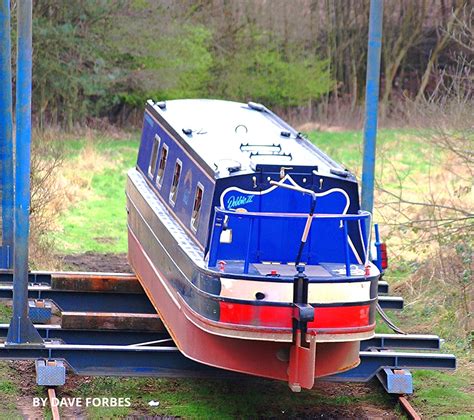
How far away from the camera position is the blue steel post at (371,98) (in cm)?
1430

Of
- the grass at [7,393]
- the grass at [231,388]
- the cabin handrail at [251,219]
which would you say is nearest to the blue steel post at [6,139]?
the grass at [7,393]

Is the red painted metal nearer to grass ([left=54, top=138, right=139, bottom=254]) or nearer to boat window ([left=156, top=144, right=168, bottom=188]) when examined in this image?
boat window ([left=156, top=144, right=168, bottom=188])

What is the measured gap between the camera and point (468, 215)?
16078 millimetres

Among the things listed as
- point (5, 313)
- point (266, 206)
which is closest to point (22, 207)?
point (266, 206)

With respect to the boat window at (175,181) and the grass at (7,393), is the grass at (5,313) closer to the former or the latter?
the grass at (7,393)

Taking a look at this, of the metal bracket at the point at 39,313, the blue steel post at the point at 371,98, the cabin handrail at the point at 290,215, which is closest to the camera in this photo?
the cabin handrail at the point at 290,215

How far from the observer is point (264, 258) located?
440 inches

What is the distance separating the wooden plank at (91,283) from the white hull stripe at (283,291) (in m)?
4.48

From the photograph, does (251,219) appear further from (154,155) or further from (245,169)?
(154,155)

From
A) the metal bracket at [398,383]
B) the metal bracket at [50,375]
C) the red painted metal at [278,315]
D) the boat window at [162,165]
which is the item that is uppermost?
the boat window at [162,165]

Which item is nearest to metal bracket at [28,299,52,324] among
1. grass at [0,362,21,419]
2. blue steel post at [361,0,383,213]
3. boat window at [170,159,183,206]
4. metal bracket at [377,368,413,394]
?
grass at [0,362,21,419]

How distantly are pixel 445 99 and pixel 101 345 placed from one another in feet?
26.6

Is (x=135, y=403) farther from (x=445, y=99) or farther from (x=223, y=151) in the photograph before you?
(x=445, y=99)

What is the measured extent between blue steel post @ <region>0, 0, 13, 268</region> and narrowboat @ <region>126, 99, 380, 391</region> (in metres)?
3.30
